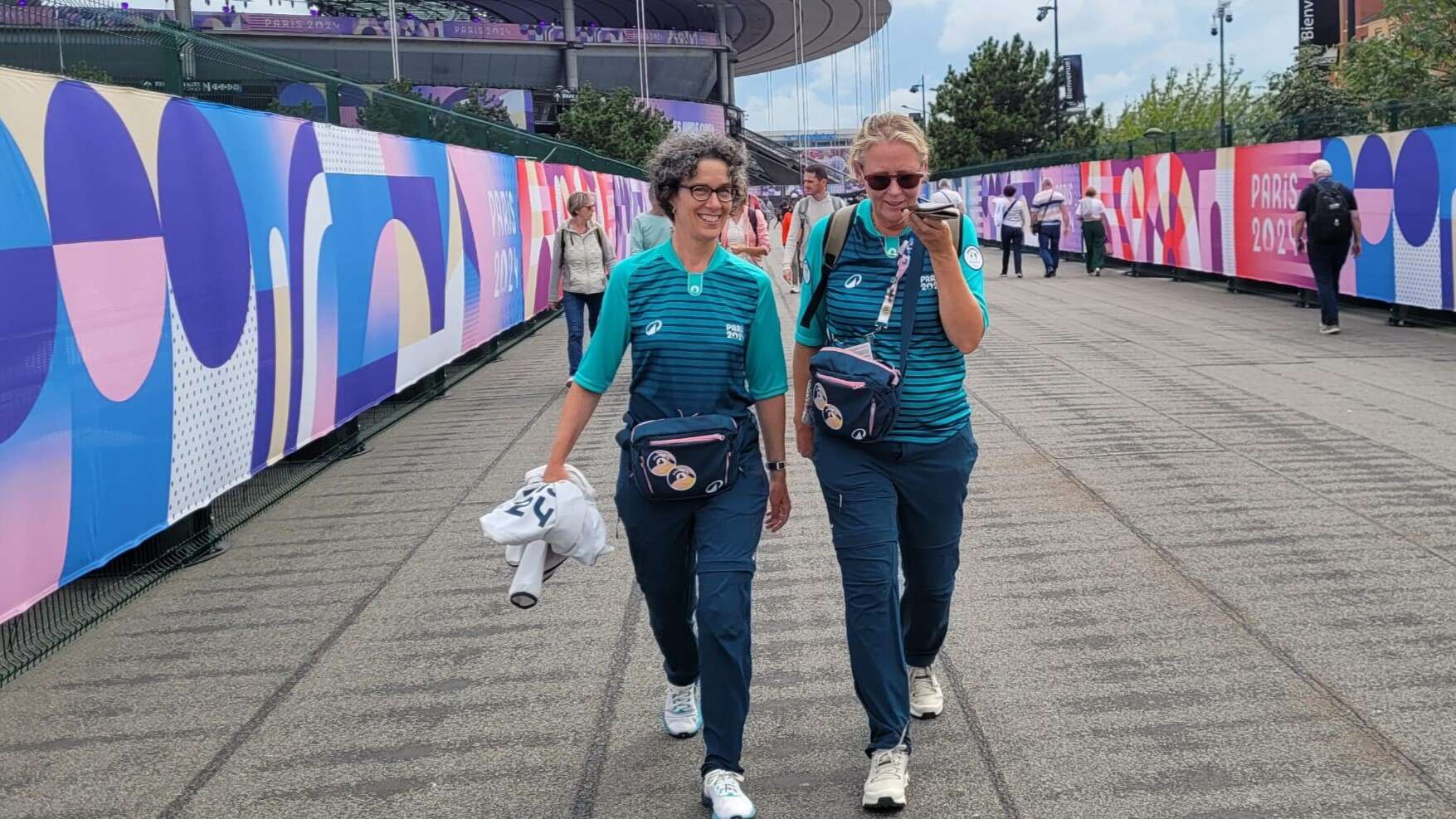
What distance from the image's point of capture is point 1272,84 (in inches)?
1784

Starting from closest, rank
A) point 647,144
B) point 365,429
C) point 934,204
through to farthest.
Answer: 1. point 934,204
2. point 365,429
3. point 647,144

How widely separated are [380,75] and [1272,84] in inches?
1672

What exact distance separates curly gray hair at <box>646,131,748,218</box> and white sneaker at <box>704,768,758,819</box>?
1.47 m

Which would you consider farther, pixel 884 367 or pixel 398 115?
pixel 398 115

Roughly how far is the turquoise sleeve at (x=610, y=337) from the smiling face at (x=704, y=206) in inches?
6.9

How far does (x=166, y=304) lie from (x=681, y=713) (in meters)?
3.32

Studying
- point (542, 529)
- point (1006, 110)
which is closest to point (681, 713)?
point (542, 529)

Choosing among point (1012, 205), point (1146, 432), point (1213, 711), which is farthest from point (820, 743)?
point (1012, 205)

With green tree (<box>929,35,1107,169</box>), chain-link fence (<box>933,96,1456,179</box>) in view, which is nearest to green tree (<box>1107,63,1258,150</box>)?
green tree (<box>929,35,1107,169</box>)

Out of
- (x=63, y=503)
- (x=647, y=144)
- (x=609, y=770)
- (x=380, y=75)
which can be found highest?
(x=380, y=75)

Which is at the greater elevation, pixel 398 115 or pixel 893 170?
pixel 398 115

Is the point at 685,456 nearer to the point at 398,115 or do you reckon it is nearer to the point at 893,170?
the point at 893,170

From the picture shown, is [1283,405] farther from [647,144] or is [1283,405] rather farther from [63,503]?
[647,144]

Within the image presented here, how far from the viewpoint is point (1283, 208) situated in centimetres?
1830
